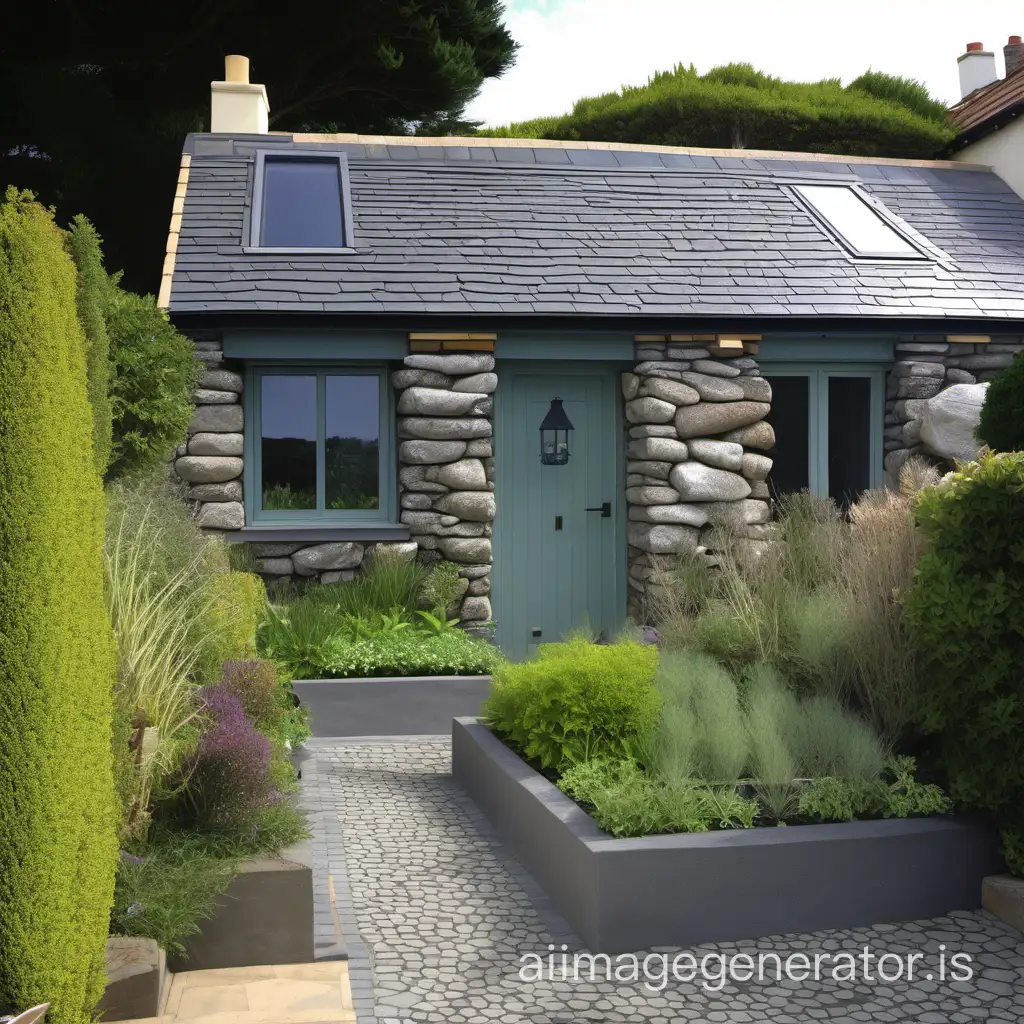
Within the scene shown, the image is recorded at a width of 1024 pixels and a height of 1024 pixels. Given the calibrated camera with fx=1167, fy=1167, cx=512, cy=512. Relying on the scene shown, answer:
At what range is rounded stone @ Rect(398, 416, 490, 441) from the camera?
27.6 feet

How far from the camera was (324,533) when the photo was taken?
8484 mm

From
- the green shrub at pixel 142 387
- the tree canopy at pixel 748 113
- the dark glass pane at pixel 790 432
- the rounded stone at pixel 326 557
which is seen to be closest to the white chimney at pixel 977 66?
the tree canopy at pixel 748 113

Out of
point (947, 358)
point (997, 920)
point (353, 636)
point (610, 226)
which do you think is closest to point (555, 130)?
point (610, 226)

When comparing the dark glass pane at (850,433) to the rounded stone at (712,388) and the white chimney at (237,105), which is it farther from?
the white chimney at (237,105)

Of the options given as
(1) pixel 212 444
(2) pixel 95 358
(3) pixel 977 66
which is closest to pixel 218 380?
(1) pixel 212 444

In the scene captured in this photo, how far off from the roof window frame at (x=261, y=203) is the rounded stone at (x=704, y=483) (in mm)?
3133

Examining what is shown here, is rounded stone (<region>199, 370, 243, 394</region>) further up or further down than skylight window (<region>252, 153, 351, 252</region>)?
further down

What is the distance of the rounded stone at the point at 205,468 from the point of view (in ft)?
27.2

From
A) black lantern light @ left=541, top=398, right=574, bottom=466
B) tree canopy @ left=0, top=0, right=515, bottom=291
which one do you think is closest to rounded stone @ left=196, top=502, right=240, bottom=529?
black lantern light @ left=541, top=398, right=574, bottom=466

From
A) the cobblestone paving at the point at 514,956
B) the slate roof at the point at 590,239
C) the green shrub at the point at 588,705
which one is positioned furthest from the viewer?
the slate roof at the point at 590,239

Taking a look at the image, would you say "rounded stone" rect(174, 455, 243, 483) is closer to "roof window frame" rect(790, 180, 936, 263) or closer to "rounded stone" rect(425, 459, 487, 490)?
"rounded stone" rect(425, 459, 487, 490)

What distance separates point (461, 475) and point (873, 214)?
510cm

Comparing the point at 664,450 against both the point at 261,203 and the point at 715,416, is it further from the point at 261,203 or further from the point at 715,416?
the point at 261,203

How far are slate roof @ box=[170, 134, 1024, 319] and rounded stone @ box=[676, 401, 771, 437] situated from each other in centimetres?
69
